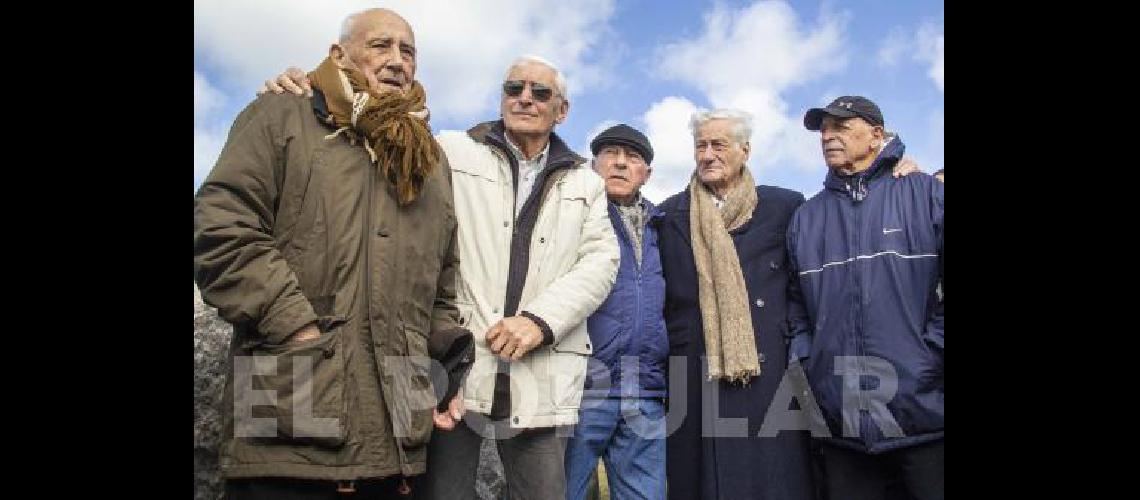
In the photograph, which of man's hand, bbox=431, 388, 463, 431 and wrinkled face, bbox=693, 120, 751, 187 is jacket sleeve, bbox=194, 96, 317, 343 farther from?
wrinkled face, bbox=693, 120, 751, 187

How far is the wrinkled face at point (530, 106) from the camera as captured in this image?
14.1 feet

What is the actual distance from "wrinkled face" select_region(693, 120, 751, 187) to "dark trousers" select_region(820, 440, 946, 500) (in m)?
1.68

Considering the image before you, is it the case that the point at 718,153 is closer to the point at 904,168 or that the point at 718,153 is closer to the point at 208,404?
the point at 904,168

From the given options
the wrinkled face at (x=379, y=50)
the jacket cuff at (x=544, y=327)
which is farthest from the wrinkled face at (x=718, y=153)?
the wrinkled face at (x=379, y=50)

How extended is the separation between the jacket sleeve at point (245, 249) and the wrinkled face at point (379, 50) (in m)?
0.70

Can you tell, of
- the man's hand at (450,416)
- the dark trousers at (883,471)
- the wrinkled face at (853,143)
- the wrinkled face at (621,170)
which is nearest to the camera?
the man's hand at (450,416)

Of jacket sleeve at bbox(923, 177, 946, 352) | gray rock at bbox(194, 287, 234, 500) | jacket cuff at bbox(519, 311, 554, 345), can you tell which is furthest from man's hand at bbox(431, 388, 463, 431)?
jacket sleeve at bbox(923, 177, 946, 352)

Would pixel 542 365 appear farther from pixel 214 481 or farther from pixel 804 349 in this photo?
pixel 214 481

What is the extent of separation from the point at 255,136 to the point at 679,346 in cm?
273

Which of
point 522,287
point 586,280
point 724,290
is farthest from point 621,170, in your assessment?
point 522,287

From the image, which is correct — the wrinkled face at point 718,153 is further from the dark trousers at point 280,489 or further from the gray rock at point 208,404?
the dark trousers at point 280,489

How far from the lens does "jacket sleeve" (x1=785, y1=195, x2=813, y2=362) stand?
4773 millimetres

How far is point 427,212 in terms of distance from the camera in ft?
11.4

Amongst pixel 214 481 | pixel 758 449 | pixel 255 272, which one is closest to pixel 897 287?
pixel 758 449
